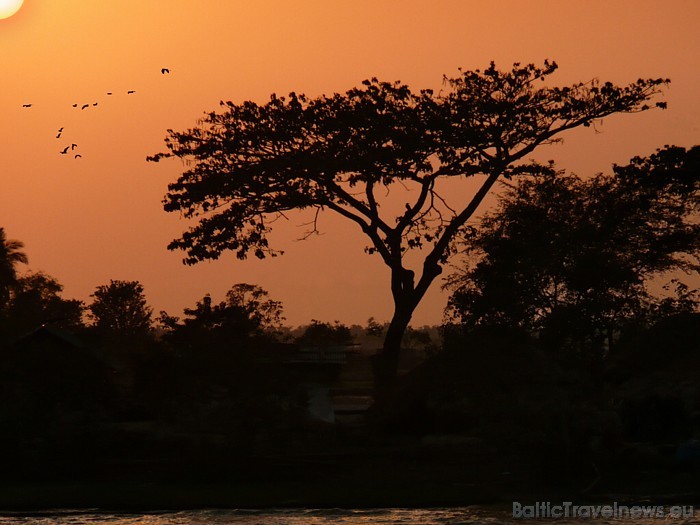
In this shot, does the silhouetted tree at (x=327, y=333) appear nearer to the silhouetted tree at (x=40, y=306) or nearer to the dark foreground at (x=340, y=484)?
the silhouetted tree at (x=40, y=306)

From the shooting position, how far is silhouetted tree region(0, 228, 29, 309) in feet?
274

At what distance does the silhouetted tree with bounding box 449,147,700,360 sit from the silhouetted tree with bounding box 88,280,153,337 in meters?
68.0

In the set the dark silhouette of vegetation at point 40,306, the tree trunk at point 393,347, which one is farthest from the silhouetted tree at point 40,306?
the tree trunk at point 393,347

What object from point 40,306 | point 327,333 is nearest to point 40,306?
point 40,306

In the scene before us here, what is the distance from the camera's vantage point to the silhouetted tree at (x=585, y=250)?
52.4 meters

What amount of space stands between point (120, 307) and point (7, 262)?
37.5m

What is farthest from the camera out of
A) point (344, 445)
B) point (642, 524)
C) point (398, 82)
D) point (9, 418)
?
point (398, 82)

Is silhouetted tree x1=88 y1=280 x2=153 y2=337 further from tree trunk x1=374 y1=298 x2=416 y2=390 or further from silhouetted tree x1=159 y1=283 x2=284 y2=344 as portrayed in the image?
tree trunk x1=374 y1=298 x2=416 y2=390

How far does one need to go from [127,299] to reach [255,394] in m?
84.7

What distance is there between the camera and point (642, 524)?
2906 cm

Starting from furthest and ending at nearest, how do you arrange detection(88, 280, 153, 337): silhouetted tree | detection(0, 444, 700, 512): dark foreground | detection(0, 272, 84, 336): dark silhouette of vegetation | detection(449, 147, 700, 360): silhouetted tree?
detection(88, 280, 153, 337): silhouetted tree → detection(0, 272, 84, 336): dark silhouette of vegetation → detection(449, 147, 700, 360): silhouetted tree → detection(0, 444, 700, 512): dark foreground

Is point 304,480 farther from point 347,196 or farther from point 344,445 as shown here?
point 347,196

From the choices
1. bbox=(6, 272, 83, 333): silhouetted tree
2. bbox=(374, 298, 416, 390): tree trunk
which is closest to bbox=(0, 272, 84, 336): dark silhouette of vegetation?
bbox=(6, 272, 83, 333): silhouetted tree

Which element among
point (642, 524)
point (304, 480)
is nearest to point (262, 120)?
point (304, 480)
